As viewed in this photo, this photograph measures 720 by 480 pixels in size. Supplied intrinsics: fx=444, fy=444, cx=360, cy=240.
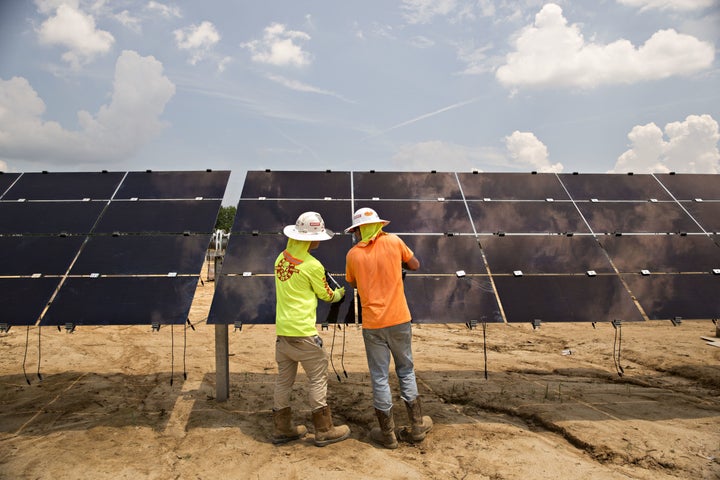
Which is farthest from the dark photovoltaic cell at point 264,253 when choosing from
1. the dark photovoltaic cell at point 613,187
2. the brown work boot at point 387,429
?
the dark photovoltaic cell at point 613,187

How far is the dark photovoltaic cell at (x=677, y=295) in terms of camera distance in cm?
708

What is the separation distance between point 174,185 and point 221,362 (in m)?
3.43

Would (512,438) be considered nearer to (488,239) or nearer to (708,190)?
(488,239)

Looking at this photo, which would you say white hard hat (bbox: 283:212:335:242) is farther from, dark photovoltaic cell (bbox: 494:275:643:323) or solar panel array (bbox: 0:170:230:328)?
dark photovoltaic cell (bbox: 494:275:643:323)

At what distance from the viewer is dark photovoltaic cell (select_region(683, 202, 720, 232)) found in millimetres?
8398

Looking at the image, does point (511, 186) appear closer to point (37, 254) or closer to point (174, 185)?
point (174, 185)

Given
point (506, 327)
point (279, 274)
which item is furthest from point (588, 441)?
point (506, 327)

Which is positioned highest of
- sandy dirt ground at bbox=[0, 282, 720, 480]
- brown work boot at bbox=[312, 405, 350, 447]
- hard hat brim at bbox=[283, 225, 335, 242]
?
hard hat brim at bbox=[283, 225, 335, 242]

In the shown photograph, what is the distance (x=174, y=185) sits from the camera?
27.2 ft

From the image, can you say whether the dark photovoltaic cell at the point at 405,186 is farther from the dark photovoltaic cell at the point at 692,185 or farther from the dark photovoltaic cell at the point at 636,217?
the dark photovoltaic cell at the point at 692,185

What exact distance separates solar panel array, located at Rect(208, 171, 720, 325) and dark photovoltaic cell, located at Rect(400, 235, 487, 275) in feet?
0.06

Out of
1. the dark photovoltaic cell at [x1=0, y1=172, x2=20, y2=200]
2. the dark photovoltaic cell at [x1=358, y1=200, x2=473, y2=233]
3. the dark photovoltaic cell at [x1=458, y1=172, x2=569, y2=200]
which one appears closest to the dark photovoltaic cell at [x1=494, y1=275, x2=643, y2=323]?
the dark photovoltaic cell at [x1=358, y1=200, x2=473, y2=233]

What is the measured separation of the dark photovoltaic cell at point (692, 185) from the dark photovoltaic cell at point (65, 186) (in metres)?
11.1

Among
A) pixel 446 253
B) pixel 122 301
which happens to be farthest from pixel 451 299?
pixel 122 301
